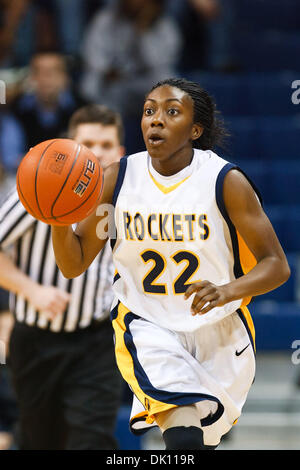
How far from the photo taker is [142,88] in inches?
304

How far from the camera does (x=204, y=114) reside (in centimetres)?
333

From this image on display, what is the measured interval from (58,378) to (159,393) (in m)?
1.35

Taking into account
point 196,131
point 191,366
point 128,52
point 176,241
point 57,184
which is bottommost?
point 191,366

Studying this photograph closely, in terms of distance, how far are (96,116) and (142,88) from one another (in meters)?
3.40

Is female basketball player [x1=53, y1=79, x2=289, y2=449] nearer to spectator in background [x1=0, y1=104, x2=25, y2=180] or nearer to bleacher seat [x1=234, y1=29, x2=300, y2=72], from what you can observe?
spectator in background [x1=0, y1=104, x2=25, y2=180]

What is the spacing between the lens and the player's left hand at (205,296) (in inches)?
113

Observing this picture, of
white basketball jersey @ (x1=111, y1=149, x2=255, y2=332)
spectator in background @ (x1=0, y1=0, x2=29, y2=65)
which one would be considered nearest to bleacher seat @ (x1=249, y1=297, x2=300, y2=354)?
white basketball jersey @ (x1=111, y1=149, x2=255, y2=332)

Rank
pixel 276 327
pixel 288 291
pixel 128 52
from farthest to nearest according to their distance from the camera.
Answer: pixel 128 52 → pixel 288 291 → pixel 276 327

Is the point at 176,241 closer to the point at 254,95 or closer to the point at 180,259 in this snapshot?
the point at 180,259

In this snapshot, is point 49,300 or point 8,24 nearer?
point 49,300

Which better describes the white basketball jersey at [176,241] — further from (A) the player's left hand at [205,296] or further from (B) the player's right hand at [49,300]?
(B) the player's right hand at [49,300]

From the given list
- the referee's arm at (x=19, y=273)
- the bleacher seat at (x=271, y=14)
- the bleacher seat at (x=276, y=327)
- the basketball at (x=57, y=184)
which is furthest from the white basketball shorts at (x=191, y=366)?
the bleacher seat at (x=271, y=14)

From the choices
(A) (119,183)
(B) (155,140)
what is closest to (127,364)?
(A) (119,183)

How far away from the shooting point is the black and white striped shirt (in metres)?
4.41
